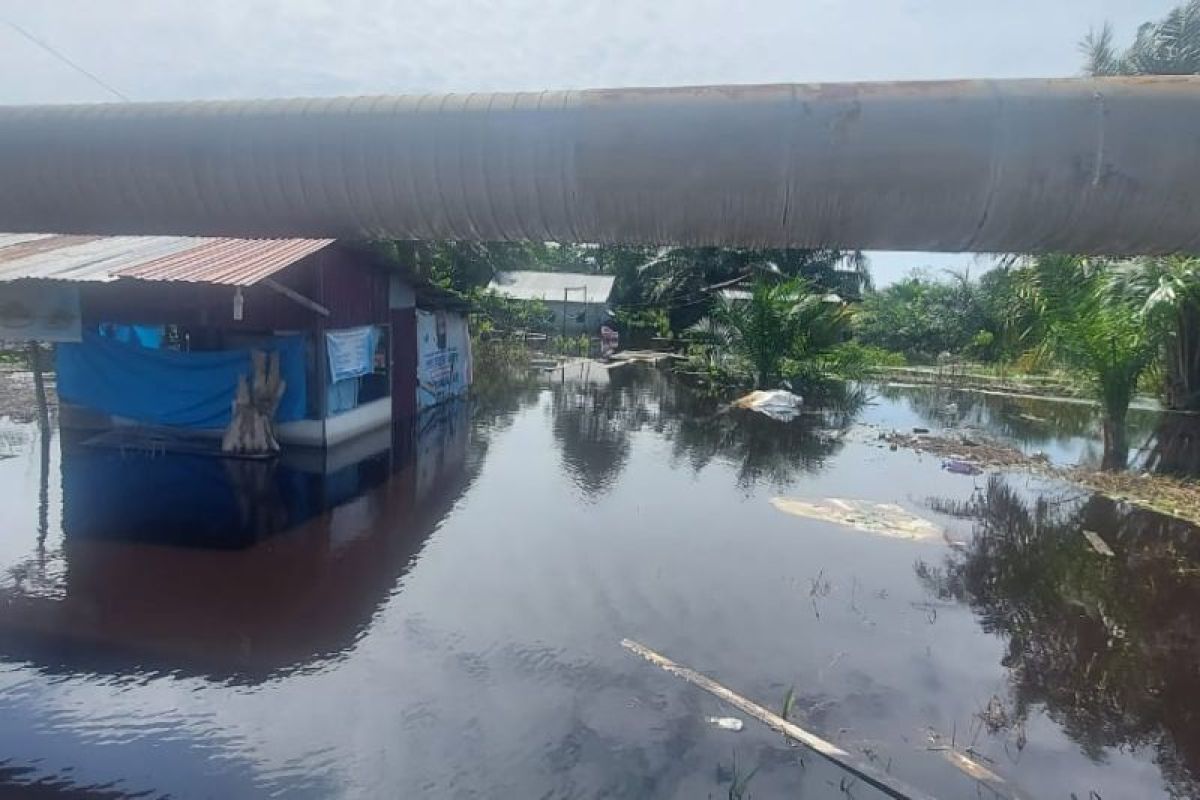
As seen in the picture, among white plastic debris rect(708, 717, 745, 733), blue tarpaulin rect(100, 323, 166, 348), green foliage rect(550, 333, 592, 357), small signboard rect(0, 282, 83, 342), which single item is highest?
small signboard rect(0, 282, 83, 342)

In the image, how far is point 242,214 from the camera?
3.38m

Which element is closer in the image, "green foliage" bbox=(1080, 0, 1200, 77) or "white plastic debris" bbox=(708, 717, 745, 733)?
"white plastic debris" bbox=(708, 717, 745, 733)

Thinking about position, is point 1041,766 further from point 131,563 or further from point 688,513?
point 131,563

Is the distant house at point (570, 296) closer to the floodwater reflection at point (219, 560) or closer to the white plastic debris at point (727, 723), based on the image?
the floodwater reflection at point (219, 560)

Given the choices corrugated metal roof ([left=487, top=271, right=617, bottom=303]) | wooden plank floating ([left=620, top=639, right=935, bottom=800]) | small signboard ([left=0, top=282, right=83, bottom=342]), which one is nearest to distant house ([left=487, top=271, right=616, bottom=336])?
corrugated metal roof ([left=487, top=271, right=617, bottom=303])

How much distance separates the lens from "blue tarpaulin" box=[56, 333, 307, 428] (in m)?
12.5

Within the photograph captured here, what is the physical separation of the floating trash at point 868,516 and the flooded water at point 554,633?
0.66 ft

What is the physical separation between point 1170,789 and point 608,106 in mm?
4910

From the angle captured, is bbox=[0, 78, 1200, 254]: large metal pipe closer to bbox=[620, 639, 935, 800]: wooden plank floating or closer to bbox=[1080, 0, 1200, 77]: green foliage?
bbox=[620, 639, 935, 800]: wooden plank floating

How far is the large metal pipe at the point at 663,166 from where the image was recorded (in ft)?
8.91

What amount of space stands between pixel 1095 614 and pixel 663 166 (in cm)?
651

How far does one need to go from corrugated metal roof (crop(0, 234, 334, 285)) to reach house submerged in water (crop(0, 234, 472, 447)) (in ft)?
0.10

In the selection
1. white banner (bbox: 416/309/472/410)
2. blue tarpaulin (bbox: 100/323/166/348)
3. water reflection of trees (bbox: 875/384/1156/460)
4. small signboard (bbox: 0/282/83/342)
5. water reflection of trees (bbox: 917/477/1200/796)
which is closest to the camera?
water reflection of trees (bbox: 917/477/1200/796)

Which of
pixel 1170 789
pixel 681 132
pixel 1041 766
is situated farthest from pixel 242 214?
pixel 1170 789
